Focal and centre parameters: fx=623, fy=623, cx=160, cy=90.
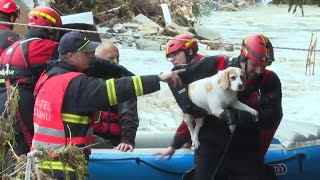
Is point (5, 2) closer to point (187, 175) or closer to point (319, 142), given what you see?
point (187, 175)

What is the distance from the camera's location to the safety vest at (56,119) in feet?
9.48

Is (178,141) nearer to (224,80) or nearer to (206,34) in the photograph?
(224,80)

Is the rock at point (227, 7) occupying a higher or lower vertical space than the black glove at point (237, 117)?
lower

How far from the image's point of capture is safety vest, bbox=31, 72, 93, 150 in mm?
2891

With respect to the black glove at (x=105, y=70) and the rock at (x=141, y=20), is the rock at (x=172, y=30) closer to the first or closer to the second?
the rock at (x=141, y=20)

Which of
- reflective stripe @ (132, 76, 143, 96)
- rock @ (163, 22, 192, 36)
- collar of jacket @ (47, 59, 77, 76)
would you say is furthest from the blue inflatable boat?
rock @ (163, 22, 192, 36)

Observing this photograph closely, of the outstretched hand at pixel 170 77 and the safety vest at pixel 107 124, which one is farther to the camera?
the safety vest at pixel 107 124

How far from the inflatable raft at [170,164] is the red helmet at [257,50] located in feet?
3.64

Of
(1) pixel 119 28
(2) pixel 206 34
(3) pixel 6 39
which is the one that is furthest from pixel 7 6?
(2) pixel 206 34

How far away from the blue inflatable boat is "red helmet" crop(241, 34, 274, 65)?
1.12 metres

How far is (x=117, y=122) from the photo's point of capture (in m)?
4.02

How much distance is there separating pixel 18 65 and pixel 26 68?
0.17 ft

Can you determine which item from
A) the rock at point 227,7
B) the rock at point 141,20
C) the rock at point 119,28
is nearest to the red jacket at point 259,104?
the rock at point 119,28

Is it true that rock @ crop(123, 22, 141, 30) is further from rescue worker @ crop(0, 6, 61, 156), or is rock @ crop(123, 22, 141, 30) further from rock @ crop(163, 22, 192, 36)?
rescue worker @ crop(0, 6, 61, 156)
